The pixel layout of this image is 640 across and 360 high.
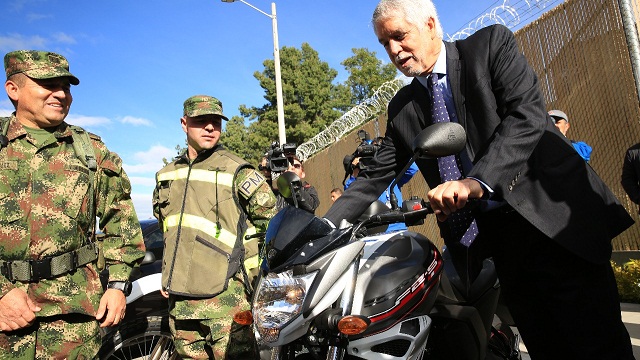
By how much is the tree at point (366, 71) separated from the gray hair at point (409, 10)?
28.5 m

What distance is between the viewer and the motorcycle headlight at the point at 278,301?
5.12 ft

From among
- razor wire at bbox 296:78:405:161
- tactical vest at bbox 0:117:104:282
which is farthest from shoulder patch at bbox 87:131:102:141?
razor wire at bbox 296:78:405:161

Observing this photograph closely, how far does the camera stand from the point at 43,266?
7.89ft

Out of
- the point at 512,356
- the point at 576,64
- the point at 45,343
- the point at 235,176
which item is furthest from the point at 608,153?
the point at 45,343

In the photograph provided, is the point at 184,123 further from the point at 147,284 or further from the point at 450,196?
the point at 450,196

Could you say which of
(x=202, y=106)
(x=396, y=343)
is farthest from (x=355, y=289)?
(x=202, y=106)

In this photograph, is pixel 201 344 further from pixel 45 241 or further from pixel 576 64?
pixel 576 64

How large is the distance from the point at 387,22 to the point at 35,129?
72.1 inches

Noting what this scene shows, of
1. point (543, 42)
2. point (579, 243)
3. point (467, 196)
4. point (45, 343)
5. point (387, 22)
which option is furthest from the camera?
point (543, 42)

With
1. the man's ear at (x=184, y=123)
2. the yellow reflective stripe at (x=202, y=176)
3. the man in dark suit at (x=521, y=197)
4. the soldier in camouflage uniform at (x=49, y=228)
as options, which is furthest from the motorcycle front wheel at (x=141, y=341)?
the man in dark suit at (x=521, y=197)

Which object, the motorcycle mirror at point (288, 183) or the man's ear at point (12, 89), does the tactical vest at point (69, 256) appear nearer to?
the man's ear at point (12, 89)

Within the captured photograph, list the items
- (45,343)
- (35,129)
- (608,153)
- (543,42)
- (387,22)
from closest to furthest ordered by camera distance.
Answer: (387,22)
(45,343)
(35,129)
(608,153)
(543,42)

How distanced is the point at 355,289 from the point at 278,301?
0.83 ft

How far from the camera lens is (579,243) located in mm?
1802
